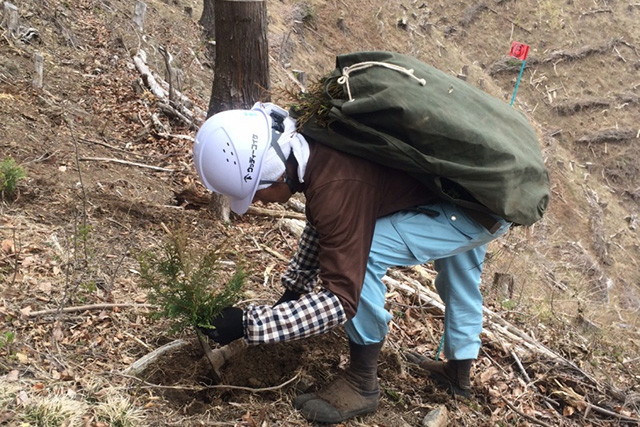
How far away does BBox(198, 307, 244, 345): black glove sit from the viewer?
2631 mm

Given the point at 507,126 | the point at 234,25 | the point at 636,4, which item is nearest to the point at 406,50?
the point at 636,4

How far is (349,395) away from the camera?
9.36 ft

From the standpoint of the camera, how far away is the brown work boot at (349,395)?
2.81 metres

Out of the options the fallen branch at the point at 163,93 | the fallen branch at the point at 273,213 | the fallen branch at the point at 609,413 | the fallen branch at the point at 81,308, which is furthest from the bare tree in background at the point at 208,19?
the fallen branch at the point at 609,413

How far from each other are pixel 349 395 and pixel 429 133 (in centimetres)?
134

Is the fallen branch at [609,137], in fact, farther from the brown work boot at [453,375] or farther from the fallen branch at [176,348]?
the fallen branch at [176,348]

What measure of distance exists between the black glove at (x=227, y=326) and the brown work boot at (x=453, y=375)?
1360mm

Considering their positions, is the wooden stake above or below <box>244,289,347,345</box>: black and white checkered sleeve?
above

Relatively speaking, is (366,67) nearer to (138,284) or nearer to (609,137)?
(138,284)

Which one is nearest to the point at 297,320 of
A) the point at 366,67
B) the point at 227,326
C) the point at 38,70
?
the point at 227,326

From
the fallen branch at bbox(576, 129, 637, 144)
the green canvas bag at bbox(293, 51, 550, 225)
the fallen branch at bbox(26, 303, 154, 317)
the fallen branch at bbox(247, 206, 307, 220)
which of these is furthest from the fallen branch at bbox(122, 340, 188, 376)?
the fallen branch at bbox(576, 129, 637, 144)

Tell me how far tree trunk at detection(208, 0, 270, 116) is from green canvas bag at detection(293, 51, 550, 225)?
1.68m

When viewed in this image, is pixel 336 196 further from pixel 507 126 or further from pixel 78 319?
pixel 78 319

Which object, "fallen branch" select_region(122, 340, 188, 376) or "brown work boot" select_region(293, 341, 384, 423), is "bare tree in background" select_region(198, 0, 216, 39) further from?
"brown work boot" select_region(293, 341, 384, 423)
